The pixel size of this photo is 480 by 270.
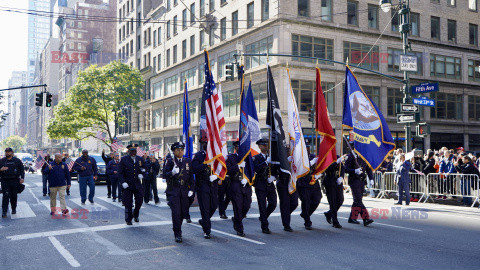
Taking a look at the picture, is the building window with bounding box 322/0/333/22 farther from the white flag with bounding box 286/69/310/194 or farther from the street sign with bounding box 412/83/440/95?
the white flag with bounding box 286/69/310/194

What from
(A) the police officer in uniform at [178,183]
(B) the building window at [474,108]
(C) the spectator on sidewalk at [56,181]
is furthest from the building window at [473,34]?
(A) the police officer in uniform at [178,183]

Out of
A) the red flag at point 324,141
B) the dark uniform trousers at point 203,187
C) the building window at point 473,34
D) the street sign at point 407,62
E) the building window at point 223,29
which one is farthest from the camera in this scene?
the building window at point 473,34

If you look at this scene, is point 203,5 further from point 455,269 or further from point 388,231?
point 455,269

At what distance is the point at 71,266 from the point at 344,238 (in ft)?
16.5

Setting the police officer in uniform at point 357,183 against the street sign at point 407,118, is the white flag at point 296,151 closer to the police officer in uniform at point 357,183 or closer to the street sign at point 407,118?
the police officer in uniform at point 357,183

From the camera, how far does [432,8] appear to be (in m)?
37.7

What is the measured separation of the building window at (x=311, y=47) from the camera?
31.2m

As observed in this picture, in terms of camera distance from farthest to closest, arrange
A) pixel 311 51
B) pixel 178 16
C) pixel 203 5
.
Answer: pixel 178 16
pixel 203 5
pixel 311 51

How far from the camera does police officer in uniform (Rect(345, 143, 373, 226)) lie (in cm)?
995

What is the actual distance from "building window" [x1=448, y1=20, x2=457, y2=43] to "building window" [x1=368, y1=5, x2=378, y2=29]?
9037 millimetres

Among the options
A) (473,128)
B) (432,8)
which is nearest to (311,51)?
(432,8)

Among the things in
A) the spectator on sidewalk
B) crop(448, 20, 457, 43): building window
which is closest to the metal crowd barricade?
the spectator on sidewalk

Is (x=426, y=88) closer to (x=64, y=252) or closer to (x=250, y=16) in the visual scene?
(x=64, y=252)

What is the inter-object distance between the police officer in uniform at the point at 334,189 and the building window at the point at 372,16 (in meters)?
27.6
